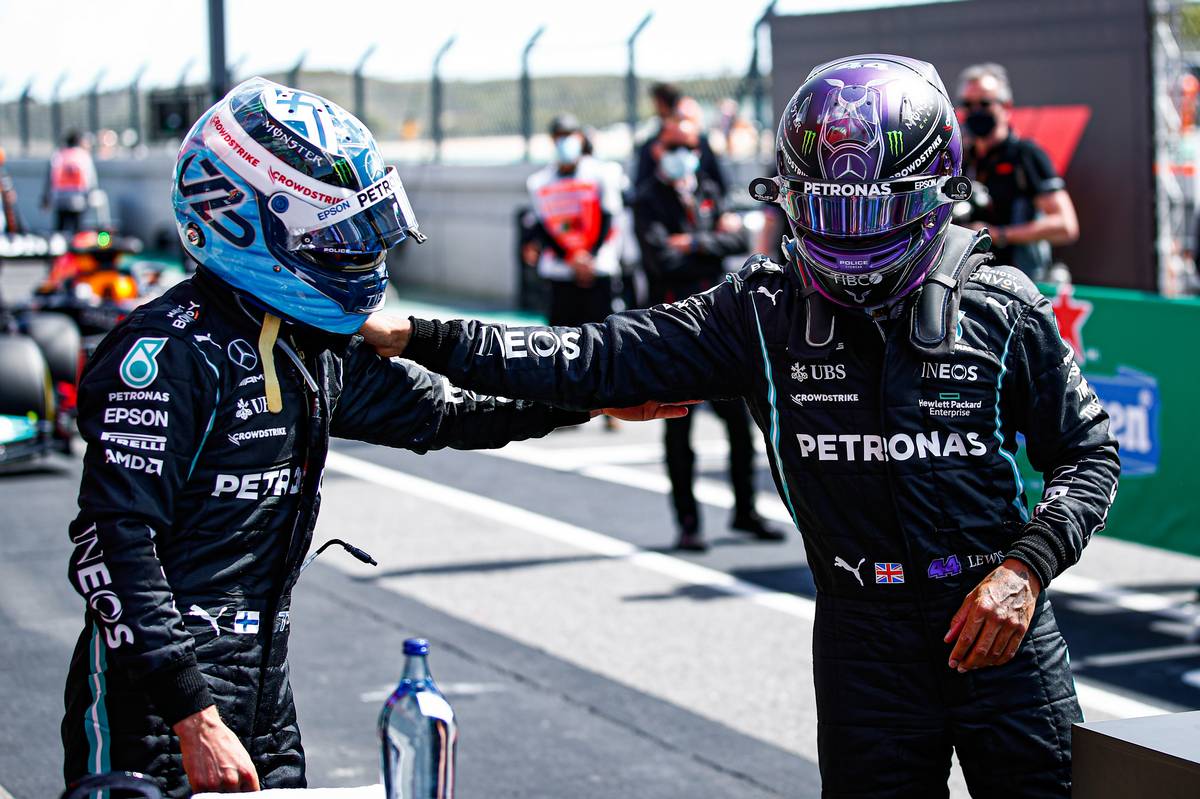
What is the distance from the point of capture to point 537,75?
20.3 metres

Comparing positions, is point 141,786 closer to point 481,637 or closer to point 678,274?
point 481,637

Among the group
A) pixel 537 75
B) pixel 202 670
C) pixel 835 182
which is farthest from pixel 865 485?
pixel 537 75

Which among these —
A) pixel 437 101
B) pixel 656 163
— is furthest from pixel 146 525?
pixel 437 101

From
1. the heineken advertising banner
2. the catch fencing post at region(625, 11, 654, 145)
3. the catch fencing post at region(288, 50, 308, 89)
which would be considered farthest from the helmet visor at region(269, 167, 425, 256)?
the catch fencing post at region(288, 50, 308, 89)

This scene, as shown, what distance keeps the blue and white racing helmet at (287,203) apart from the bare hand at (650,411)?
62 centimetres

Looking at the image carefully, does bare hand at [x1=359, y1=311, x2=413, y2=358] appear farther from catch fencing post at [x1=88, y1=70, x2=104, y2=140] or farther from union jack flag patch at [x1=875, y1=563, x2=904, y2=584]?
catch fencing post at [x1=88, y1=70, x2=104, y2=140]

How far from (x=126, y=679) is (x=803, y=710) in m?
3.42

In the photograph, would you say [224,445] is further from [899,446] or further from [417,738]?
[899,446]

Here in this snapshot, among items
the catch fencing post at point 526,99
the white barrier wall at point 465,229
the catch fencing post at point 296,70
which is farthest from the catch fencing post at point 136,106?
the catch fencing post at point 526,99

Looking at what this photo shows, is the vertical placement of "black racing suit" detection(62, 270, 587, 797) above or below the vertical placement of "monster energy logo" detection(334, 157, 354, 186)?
below

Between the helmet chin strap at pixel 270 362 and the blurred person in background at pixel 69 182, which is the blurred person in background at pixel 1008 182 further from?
the blurred person in background at pixel 69 182

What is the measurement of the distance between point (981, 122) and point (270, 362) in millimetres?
5909

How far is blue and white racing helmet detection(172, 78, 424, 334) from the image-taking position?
303 cm

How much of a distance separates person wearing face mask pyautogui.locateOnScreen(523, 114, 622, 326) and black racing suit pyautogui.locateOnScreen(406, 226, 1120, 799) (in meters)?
7.81
